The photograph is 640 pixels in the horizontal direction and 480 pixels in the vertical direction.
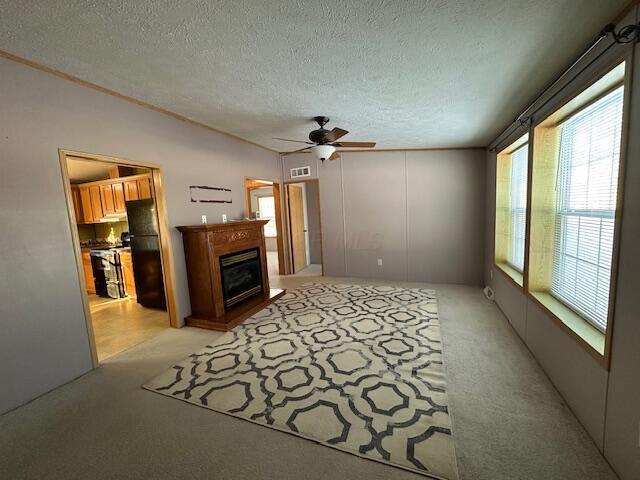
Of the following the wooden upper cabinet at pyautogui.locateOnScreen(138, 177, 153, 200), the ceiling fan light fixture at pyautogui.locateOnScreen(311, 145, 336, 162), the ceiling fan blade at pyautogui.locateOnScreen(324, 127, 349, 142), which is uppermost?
the ceiling fan blade at pyautogui.locateOnScreen(324, 127, 349, 142)

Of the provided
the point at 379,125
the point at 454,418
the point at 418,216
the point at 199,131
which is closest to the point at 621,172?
the point at 454,418

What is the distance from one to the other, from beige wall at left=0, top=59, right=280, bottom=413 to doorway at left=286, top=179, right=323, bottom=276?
3464 mm

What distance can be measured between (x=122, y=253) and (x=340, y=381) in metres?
4.22

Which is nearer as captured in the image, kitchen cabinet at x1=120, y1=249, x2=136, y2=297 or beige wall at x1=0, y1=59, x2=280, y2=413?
beige wall at x1=0, y1=59, x2=280, y2=413

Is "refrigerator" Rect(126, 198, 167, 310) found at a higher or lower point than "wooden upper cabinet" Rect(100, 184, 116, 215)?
lower

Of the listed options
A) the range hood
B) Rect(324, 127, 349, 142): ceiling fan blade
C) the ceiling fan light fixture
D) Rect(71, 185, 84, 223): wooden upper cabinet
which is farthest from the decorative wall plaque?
Rect(71, 185, 84, 223): wooden upper cabinet

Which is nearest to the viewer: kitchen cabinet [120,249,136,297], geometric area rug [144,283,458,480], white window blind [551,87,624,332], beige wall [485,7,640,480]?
beige wall [485,7,640,480]

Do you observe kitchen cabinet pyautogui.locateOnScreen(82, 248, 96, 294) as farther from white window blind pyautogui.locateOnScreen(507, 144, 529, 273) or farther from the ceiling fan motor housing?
white window blind pyautogui.locateOnScreen(507, 144, 529, 273)

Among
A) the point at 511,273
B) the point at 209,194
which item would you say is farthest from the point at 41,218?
the point at 511,273

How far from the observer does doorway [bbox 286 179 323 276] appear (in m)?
5.97

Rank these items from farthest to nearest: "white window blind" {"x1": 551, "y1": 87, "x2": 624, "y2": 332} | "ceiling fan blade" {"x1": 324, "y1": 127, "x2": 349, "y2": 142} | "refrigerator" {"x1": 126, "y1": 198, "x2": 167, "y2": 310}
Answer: "refrigerator" {"x1": 126, "y1": 198, "x2": 167, "y2": 310} < "ceiling fan blade" {"x1": 324, "y1": 127, "x2": 349, "y2": 142} < "white window blind" {"x1": 551, "y1": 87, "x2": 624, "y2": 332}

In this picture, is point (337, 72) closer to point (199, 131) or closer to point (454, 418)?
point (199, 131)

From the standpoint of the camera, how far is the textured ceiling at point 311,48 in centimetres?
150

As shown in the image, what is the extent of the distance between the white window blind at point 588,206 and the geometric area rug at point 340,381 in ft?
3.96
